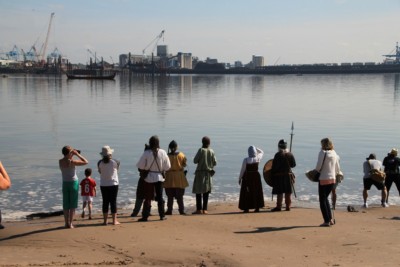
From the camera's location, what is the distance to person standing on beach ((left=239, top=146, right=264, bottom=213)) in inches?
475

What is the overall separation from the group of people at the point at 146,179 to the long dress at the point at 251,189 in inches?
29.5

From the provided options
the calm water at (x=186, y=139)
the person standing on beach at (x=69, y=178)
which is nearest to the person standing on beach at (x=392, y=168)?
the calm water at (x=186, y=139)

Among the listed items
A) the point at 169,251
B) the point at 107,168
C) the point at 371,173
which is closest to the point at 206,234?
the point at 169,251

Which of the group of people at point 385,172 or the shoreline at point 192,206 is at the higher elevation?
the group of people at point 385,172

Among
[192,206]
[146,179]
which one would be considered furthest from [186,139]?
[146,179]

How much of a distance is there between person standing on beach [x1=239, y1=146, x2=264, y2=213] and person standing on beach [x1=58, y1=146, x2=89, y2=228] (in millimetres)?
3519

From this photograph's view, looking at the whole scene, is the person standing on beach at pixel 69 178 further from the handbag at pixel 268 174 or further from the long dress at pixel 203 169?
the handbag at pixel 268 174

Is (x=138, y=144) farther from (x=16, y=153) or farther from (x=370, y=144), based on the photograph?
(x=370, y=144)

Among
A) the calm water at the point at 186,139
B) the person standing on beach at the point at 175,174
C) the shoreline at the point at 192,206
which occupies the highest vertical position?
the person standing on beach at the point at 175,174

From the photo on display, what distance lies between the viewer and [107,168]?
1047 centimetres

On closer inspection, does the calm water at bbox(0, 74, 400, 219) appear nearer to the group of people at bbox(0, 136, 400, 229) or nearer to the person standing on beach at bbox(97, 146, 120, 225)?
the group of people at bbox(0, 136, 400, 229)

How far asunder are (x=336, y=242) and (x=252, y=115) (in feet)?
128

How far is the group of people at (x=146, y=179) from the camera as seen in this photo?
10.2m

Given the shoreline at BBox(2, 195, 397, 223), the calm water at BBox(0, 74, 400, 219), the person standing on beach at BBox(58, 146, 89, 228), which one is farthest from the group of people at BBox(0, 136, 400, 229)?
the calm water at BBox(0, 74, 400, 219)
